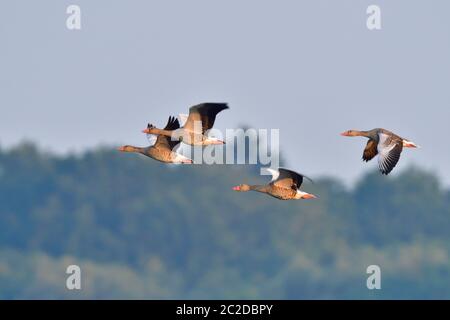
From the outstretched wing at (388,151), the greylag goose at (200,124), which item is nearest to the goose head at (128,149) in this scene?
the greylag goose at (200,124)

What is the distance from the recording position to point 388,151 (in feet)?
84.0

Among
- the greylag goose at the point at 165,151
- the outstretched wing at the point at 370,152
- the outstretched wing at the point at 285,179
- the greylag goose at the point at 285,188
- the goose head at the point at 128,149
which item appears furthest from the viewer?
the goose head at the point at 128,149

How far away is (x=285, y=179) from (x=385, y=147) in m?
1.77

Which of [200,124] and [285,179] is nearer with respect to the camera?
[285,179]

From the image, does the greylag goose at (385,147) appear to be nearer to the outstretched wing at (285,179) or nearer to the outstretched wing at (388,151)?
the outstretched wing at (388,151)

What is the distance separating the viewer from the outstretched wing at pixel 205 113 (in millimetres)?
25688

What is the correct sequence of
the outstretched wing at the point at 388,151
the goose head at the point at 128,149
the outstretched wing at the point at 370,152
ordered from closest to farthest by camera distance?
1. the outstretched wing at the point at 388,151
2. the outstretched wing at the point at 370,152
3. the goose head at the point at 128,149

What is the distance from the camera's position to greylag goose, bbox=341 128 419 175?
83.1ft

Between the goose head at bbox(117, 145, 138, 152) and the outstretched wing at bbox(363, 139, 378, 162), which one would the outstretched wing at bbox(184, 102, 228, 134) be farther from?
the outstretched wing at bbox(363, 139, 378, 162)

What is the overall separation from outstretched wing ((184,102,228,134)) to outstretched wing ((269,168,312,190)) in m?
1.46

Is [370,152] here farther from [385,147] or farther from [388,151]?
[388,151]

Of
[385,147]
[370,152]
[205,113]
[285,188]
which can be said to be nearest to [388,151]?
[385,147]

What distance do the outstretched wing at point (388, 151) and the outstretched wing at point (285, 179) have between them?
1269 mm
